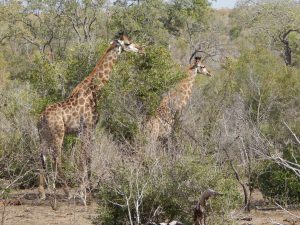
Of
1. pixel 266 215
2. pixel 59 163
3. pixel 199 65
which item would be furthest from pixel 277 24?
pixel 266 215

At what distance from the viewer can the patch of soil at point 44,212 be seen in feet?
36.1

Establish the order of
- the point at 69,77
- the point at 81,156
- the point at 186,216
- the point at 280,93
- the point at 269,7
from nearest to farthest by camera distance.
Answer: the point at 186,216 → the point at 81,156 → the point at 69,77 → the point at 280,93 → the point at 269,7

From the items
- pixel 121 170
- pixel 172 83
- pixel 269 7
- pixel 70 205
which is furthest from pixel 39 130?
pixel 269 7

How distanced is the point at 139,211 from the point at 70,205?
3.30 metres

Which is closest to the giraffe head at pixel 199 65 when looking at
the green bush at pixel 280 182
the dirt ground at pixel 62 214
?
the green bush at pixel 280 182

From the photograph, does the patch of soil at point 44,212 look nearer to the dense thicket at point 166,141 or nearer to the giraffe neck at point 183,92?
the dense thicket at point 166,141

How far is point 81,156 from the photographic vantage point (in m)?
12.1

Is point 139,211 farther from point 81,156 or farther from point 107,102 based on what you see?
point 107,102

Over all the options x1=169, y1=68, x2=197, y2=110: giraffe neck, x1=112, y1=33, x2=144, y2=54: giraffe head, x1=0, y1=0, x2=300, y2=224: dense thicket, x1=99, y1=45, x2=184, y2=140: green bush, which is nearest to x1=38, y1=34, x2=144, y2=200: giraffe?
x1=112, y1=33, x2=144, y2=54: giraffe head

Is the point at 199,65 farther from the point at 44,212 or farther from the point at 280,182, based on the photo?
the point at 44,212

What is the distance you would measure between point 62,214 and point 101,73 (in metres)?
2.89

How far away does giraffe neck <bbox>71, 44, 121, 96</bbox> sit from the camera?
520 inches

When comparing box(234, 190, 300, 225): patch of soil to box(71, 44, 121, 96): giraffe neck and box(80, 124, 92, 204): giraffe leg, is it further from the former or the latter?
box(71, 44, 121, 96): giraffe neck

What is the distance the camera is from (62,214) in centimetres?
1160
